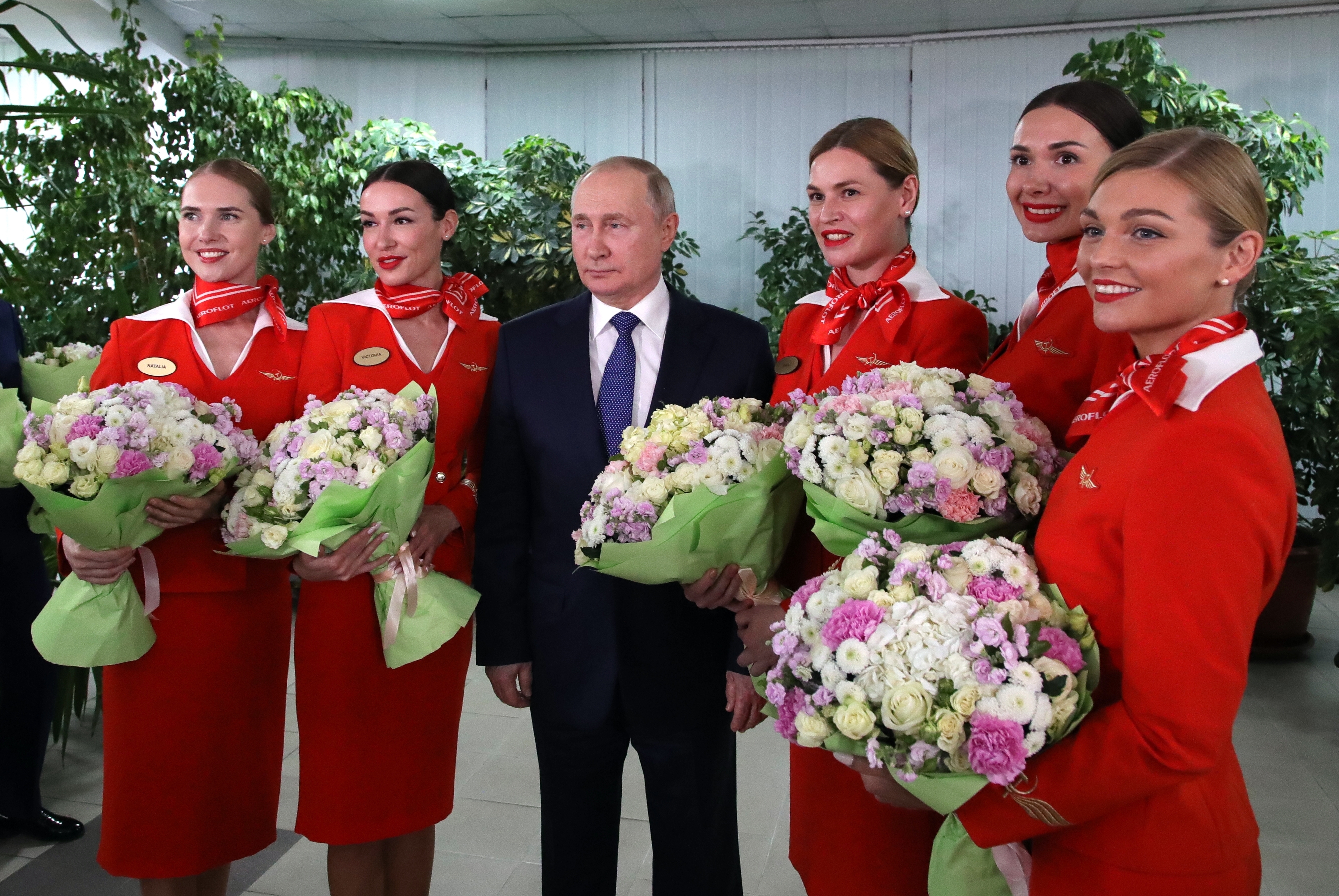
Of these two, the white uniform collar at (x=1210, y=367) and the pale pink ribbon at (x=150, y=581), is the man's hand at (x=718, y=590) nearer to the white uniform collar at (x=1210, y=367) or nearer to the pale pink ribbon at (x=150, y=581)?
the white uniform collar at (x=1210, y=367)

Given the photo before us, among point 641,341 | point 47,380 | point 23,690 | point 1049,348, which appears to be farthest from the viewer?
point 23,690

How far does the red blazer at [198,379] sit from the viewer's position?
2.45 m

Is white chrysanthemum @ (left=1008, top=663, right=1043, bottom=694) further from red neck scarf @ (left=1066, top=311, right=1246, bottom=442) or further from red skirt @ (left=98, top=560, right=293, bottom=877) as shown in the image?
red skirt @ (left=98, top=560, right=293, bottom=877)

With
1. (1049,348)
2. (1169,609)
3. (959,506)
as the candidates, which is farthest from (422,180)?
(1169,609)

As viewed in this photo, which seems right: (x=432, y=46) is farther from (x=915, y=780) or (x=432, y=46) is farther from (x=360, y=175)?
(x=915, y=780)

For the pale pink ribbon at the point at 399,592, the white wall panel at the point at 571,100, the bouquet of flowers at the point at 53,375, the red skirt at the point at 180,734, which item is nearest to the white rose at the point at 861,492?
the pale pink ribbon at the point at 399,592

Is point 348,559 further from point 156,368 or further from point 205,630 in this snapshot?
point 156,368

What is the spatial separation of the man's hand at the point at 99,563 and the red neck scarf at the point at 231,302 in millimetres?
596

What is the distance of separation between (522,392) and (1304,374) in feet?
13.4

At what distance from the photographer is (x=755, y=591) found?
1.97 metres

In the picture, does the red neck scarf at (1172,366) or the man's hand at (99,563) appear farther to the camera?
the man's hand at (99,563)

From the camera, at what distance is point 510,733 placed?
435 centimetres

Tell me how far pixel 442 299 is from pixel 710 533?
49.6 inches

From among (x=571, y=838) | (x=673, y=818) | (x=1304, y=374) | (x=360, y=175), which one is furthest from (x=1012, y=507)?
(x=360, y=175)
